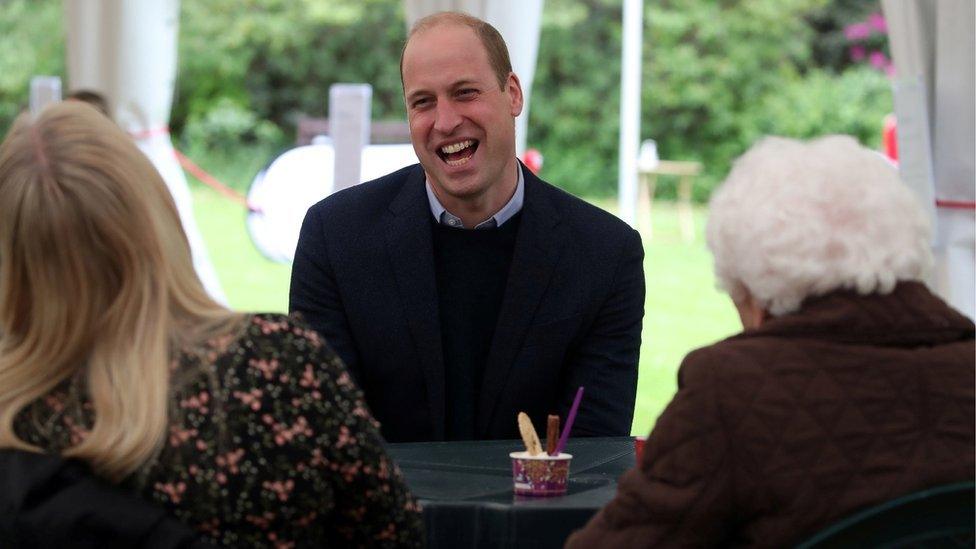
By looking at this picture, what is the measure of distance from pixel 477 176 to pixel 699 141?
15576 millimetres

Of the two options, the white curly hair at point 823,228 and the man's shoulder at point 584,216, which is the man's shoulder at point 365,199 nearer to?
the man's shoulder at point 584,216

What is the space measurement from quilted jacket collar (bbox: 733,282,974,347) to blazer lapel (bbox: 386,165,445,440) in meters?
1.27

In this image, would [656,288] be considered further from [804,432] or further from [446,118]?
[804,432]

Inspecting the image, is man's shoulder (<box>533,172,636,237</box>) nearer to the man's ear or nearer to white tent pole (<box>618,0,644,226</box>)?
the man's ear

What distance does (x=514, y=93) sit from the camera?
10.5 feet

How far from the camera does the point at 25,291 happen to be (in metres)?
1.63

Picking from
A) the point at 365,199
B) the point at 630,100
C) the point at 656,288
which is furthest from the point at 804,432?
the point at 656,288

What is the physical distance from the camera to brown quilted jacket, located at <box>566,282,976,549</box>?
1.58 m

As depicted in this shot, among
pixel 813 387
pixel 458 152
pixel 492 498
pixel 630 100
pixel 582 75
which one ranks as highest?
pixel 582 75

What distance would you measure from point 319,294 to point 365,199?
0.25m

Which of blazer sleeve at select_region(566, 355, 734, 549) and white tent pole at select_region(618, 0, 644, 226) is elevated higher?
white tent pole at select_region(618, 0, 644, 226)

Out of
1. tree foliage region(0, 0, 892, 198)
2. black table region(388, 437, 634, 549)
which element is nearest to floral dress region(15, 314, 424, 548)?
black table region(388, 437, 634, 549)

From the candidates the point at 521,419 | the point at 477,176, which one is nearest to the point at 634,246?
the point at 477,176

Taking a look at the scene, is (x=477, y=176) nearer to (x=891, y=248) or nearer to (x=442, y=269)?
(x=442, y=269)
